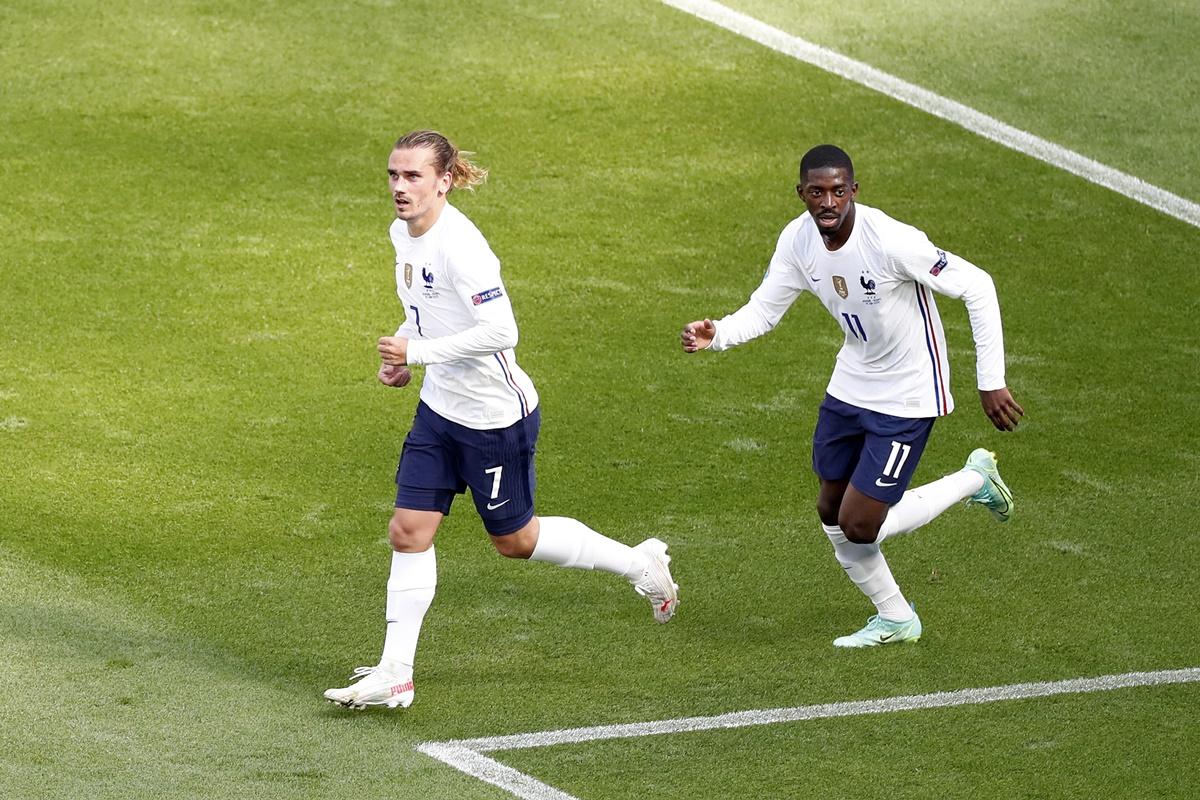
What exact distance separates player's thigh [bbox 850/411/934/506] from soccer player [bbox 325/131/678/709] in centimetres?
126

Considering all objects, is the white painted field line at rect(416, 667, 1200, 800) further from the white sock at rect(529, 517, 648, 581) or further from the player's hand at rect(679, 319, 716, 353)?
the player's hand at rect(679, 319, 716, 353)

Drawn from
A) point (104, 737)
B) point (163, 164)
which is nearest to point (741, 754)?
point (104, 737)

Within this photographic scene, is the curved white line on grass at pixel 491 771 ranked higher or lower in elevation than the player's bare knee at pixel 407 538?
lower

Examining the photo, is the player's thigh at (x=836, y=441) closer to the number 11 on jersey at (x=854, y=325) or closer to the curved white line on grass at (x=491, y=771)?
the number 11 on jersey at (x=854, y=325)

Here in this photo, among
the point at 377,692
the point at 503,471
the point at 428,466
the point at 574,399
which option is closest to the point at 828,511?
the point at 503,471

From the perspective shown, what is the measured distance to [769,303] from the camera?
679cm

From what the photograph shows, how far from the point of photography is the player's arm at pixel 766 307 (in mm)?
6707

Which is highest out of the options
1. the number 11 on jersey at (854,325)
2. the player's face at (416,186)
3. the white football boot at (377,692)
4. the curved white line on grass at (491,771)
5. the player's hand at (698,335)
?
the player's face at (416,186)

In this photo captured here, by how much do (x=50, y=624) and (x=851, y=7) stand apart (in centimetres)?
1038

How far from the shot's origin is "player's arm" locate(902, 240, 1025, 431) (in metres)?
6.35

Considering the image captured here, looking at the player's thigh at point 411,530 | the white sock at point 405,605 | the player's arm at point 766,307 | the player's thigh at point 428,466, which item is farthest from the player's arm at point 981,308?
the white sock at point 405,605

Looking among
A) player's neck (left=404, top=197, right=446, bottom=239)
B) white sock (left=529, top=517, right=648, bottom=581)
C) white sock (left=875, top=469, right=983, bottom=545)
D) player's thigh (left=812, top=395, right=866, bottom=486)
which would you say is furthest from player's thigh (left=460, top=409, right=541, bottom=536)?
white sock (left=875, top=469, right=983, bottom=545)

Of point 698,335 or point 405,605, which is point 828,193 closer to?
point 698,335

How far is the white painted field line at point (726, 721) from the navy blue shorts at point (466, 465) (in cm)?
85
